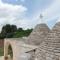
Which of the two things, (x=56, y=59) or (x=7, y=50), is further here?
(x=7, y=50)

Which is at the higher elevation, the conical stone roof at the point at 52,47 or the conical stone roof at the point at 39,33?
the conical stone roof at the point at 39,33

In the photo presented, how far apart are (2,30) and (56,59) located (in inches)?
1280

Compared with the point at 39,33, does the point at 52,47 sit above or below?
below

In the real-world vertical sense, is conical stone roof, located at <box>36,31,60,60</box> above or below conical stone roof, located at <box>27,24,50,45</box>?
below

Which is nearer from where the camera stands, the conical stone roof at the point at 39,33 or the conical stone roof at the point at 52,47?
the conical stone roof at the point at 52,47

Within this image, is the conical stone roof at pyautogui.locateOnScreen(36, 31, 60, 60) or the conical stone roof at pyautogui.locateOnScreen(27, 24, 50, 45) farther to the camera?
the conical stone roof at pyautogui.locateOnScreen(27, 24, 50, 45)

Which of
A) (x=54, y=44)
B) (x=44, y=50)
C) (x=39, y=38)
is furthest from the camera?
(x=39, y=38)

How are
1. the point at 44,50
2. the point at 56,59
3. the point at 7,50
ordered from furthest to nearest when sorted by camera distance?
the point at 7,50 → the point at 44,50 → the point at 56,59

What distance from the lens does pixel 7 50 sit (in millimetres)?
19578

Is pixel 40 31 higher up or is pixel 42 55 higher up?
pixel 40 31

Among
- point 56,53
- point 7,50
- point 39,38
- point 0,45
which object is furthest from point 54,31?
point 0,45

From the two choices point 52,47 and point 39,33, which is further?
point 39,33

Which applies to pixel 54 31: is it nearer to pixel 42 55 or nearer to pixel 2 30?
pixel 42 55

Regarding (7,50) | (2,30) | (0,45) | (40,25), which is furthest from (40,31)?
(2,30)
